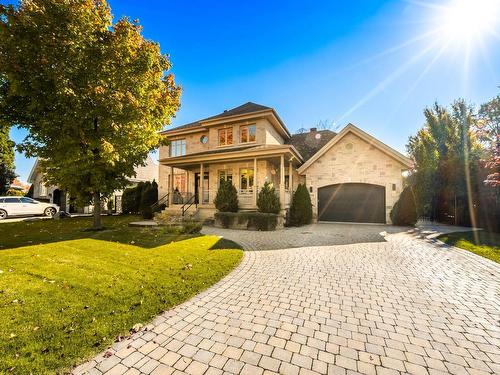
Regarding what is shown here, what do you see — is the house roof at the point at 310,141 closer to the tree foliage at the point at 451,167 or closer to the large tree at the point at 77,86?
the tree foliage at the point at 451,167

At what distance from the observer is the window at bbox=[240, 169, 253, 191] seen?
17.1 m

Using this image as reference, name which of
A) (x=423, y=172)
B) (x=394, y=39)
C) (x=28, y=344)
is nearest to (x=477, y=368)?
(x=28, y=344)

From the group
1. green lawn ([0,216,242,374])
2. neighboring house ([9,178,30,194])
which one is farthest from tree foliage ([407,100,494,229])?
neighboring house ([9,178,30,194])

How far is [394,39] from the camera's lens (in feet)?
32.5

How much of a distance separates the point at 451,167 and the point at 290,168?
38.1 feet

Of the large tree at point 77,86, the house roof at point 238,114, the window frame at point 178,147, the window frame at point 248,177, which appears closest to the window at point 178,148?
the window frame at point 178,147

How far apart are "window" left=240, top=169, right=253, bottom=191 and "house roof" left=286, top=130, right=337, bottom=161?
17.7ft

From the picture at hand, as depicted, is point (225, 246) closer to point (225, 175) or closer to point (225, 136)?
point (225, 175)

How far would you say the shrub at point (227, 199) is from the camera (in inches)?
576

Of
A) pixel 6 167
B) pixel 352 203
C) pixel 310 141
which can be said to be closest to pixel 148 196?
pixel 310 141

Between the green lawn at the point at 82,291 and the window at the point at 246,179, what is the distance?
9.66 m

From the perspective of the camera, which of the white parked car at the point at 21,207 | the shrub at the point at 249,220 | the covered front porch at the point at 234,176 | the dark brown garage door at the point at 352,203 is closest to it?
the shrub at the point at 249,220

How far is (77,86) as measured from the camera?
883 cm

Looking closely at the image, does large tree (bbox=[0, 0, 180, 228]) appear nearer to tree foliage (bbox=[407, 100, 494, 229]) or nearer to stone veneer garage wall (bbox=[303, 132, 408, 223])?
stone veneer garage wall (bbox=[303, 132, 408, 223])
